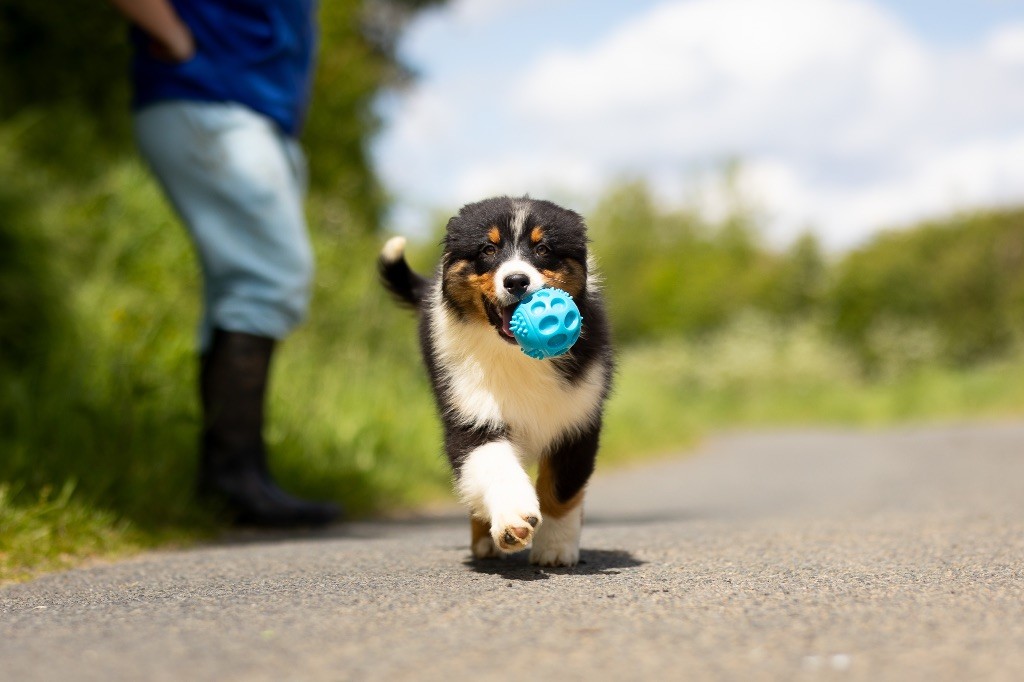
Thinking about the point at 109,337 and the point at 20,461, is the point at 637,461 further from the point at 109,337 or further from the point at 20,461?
the point at 20,461

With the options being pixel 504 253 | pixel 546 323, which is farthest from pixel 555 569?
pixel 504 253

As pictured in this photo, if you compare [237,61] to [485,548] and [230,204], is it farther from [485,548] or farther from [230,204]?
[485,548]

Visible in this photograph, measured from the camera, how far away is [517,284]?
12.0 ft

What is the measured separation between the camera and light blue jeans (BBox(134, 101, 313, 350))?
529cm

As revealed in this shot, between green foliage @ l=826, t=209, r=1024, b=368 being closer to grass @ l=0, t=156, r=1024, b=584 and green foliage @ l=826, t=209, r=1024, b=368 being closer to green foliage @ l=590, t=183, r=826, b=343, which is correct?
green foliage @ l=590, t=183, r=826, b=343

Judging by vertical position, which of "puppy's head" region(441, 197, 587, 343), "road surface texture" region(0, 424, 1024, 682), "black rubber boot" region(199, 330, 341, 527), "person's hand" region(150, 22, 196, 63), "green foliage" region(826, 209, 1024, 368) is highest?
"green foliage" region(826, 209, 1024, 368)

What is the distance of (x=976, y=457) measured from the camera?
10602 mm

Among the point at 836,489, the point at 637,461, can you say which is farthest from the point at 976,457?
the point at 637,461

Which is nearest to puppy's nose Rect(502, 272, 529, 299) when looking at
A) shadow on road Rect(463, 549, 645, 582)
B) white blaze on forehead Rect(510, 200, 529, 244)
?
white blaze on forehead Rect(510, 200, 529, 244)

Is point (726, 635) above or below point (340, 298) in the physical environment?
below

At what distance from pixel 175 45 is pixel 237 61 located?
31cm

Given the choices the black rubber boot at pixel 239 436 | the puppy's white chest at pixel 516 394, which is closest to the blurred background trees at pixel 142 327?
the black rubber boot at pixel 239 436

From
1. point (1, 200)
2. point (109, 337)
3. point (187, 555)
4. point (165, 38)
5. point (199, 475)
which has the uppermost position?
point (165, 38)

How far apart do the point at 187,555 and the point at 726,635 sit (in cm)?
270
